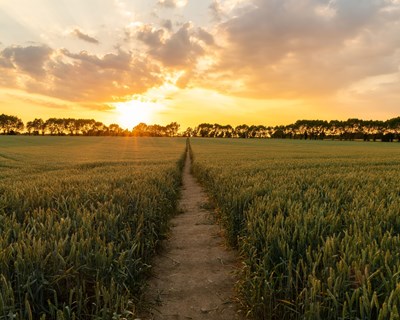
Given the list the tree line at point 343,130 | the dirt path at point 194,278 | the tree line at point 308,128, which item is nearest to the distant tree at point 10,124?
the tree line at point 308,128

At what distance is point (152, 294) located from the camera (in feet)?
14.5

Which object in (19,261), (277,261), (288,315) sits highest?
(19,261)

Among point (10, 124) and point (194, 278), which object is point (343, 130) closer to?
point (194, 278)

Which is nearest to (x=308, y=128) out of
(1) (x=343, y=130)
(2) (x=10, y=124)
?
(1) (x=343, y=130)

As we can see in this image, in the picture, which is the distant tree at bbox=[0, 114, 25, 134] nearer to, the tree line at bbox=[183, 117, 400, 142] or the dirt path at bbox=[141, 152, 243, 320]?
the tree line at bbox=[183, 117, 400, 142]

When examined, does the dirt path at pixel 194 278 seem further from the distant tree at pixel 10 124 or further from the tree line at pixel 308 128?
the distant tree at pixel 10 124

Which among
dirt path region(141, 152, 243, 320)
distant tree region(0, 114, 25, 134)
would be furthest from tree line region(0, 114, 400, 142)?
dirt path region(141, 152, 243, 320)

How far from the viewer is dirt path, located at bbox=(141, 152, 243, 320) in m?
3.96

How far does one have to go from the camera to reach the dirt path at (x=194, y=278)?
396 centimetres

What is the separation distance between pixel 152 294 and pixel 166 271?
86cm

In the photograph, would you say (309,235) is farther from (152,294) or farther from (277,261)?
(152,294)

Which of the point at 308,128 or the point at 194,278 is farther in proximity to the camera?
the point at 308,128

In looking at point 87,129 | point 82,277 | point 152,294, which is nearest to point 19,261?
point 82,277

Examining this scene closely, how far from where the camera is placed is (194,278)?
4.94 meters
